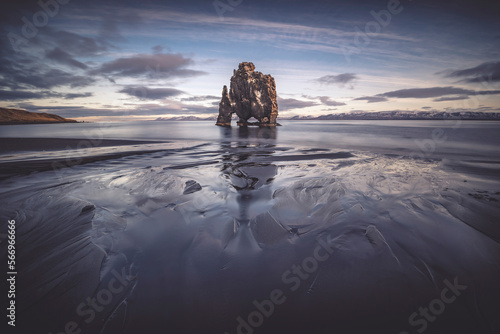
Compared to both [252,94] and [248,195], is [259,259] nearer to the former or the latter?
[248,195]

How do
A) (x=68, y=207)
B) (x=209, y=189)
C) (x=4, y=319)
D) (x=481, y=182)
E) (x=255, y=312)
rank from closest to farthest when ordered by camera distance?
1. (x=4, y=319)
2. (x=255, y=312)
3. (x=68, y=207)
4. (x=209, y=189)
5. (x=481, y=182)

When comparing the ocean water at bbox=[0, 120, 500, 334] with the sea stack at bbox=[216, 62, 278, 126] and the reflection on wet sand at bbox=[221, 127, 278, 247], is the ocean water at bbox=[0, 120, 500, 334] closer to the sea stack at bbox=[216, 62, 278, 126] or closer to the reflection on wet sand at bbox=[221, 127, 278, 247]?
the reflection on wet sand at bbox=[221, 127, 278, 247]

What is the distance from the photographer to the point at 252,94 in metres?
70.9

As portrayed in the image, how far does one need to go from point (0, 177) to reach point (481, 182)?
20.5m

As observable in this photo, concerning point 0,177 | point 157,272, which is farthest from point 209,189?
point 0,177

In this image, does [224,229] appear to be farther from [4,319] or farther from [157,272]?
[4,319]

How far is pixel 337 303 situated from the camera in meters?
2.50

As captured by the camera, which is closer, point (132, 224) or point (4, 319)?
point (4, 319)

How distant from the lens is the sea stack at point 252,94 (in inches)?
2822

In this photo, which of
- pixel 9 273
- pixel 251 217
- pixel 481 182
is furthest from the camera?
pixel 481 182

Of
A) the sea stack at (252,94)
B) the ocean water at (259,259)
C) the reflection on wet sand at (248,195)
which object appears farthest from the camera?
the sea stack at (252,94)

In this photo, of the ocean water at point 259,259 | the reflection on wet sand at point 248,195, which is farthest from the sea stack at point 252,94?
the ocean water at point 259,259

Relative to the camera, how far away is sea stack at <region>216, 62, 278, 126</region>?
7169 cm

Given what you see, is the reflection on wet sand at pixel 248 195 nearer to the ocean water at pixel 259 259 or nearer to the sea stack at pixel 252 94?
the ocean water at pixel 259 259
